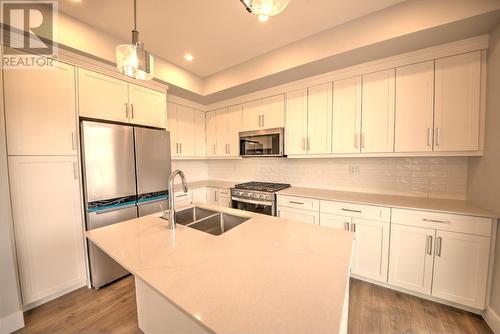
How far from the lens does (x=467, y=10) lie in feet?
4.85

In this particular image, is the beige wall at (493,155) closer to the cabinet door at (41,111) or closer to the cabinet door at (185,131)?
the cabinet door at (185,131)

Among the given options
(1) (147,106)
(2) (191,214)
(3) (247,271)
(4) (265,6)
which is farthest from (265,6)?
(1) (147,106)

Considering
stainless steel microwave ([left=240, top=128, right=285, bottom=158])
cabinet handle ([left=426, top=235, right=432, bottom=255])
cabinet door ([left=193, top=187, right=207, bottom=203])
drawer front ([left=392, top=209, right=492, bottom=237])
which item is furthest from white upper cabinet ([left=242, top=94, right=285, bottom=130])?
cabinet handle ([left=426, top=235, right=432, bottom=255])

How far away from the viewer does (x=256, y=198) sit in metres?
2.76

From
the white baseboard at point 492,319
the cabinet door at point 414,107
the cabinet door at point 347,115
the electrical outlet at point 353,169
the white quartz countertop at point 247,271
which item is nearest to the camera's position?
the white quartz countertop at point 247,271

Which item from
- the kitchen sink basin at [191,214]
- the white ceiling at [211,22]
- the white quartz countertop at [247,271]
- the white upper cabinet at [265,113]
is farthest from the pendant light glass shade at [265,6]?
the white upper cabinet at [265,113]

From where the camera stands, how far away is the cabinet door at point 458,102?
5.71 ft

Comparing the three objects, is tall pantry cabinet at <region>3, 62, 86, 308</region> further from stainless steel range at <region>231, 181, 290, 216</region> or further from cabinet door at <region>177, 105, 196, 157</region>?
stainless steel range at <region>231, 181, 290, 216</region>

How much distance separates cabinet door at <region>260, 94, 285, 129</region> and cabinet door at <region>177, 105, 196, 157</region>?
1.39m

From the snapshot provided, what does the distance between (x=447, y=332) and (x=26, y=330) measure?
341 cm

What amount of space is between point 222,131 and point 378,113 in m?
2.41

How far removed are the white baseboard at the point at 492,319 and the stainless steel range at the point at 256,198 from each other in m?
2.01

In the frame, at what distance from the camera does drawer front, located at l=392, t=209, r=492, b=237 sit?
61.7 inches

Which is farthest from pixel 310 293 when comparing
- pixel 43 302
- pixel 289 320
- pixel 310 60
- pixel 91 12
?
pixel 91 12
